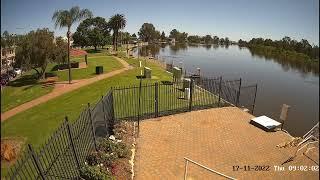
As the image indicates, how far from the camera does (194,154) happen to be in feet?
35.9

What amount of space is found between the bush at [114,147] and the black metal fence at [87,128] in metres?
0.33

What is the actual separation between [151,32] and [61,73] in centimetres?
13232

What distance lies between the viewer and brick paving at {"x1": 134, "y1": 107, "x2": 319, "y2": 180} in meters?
9.67

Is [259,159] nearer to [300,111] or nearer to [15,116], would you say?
[15,116]

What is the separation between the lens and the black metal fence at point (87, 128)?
6550 millimetres

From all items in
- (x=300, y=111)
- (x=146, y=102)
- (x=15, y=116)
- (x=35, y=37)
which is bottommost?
(x=300, y=111)

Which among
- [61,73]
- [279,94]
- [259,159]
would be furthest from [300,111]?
[61,73]

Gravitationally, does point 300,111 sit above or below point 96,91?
below

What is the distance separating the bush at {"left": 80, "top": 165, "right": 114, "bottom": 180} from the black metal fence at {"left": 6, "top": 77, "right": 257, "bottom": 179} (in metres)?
0.21

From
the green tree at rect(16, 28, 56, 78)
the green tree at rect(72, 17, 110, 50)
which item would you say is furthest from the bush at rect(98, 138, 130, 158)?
the green tree at rect(72, 17, 110, 50)

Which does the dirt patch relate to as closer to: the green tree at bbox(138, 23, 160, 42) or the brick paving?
the brick paving

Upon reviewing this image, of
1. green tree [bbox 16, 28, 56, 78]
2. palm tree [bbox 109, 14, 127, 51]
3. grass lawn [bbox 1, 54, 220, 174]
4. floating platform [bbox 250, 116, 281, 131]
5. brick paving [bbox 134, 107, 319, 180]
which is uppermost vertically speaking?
palm tree [bbox 109, 14, 127, 51]

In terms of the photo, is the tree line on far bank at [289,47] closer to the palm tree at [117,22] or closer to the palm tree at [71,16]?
the palm tree at [71,16]

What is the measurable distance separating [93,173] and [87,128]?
1900mm
